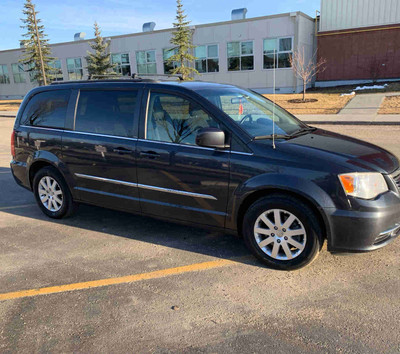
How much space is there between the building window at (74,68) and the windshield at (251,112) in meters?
37.6

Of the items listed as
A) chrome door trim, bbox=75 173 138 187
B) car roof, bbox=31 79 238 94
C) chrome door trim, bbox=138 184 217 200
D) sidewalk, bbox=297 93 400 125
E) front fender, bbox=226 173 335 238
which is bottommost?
sidewalk, bbox=297 93 400 125

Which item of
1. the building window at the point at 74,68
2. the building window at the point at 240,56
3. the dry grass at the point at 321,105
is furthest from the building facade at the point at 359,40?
the building window at the point at 74,68

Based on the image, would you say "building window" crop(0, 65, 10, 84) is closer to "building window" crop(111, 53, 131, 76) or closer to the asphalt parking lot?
"building window" crop(111, 53, 131, 76)

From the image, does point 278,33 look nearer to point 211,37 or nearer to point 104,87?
point 211,37

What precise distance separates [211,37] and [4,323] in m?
30.8

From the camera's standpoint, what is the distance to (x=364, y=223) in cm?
308

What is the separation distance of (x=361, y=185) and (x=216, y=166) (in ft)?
4.34

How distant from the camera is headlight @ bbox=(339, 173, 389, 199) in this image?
10.2ft

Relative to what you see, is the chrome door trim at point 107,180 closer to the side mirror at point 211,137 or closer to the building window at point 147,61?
the side mirror at point 211,137

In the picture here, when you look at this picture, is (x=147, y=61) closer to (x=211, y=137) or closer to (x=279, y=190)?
(x=211, y=137)

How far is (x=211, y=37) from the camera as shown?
30.6 m

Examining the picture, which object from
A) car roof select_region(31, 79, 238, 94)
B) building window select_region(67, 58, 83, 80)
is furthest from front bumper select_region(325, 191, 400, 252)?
building window select_region(67, 58, 83, 80)

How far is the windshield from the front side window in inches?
8.7

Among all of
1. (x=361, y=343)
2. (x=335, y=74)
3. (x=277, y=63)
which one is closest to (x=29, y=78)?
(x=277, y=63)
